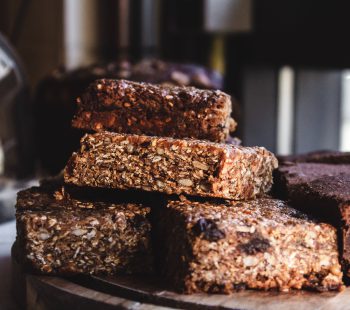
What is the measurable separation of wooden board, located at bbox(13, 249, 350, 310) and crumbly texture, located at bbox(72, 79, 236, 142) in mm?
440

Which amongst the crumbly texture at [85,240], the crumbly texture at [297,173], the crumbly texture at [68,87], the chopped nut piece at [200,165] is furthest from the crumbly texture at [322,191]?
the crumbly texture at [68,87]

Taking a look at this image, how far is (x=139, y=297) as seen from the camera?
1.48m

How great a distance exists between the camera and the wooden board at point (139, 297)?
1432mm

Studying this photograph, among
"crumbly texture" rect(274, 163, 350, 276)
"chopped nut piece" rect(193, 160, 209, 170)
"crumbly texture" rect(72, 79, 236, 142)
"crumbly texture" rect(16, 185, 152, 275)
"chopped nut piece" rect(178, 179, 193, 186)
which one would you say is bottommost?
"crumbly texture" rect(16, 185, 152, 275)

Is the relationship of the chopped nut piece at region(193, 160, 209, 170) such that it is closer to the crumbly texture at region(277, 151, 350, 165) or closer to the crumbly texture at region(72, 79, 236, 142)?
the crumbly texture at region(72, 79, 236, 142)

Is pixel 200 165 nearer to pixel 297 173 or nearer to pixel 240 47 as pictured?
pixel 297 173

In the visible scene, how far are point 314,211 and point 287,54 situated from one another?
9.80ft

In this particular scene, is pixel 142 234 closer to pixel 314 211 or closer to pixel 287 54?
pixel 314 211

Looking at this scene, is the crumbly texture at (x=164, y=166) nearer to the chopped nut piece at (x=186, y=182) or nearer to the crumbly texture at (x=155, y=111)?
A: the chopped nut piece at (x=186, y=182)

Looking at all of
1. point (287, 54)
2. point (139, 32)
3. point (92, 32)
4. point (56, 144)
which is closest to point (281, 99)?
point (287, 54)

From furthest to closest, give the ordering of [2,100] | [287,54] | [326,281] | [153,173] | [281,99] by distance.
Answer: [281,99] → [287,54] → [2,100] → [153,173] → [326,281]

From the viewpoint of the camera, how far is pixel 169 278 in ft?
5.10

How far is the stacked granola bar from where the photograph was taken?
1.50 meters

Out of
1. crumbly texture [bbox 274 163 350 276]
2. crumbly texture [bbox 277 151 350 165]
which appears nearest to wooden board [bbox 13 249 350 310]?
crumbly texture [bbox 274 163 350 276]
